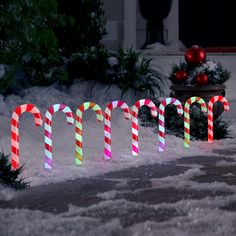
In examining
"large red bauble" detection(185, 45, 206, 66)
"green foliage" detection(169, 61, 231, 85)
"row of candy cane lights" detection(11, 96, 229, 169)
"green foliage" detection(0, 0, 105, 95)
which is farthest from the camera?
"large red bauble" detection(185, 45, 206, 66)

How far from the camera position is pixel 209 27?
27188 millimetres

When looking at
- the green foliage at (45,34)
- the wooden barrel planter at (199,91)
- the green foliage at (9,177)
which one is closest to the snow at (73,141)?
the green foliage at (9,177)

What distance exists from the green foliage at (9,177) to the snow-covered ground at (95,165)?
0.24 metres

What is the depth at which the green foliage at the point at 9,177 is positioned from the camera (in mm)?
9773

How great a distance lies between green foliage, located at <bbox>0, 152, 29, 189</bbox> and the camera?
9.77 m

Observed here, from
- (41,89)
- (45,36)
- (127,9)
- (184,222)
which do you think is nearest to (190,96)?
(45,36)

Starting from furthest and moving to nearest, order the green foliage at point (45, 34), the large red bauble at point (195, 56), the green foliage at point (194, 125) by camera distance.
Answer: the large red bauble at point (195, 56) < the green foliage at point (45, 34) < the green foliage at point (194, 125)

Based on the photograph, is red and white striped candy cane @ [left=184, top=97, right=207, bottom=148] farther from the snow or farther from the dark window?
the dark window

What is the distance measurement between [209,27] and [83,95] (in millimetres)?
10678

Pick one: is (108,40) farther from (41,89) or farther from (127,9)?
(41,89)

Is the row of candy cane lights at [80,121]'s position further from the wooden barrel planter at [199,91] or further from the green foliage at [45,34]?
the green foliage at [45,34]

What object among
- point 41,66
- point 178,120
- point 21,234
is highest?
point 41,66

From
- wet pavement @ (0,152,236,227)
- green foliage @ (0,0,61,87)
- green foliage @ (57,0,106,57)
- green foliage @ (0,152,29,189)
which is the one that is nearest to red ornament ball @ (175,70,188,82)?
green foliage @ (0,0,61,87)

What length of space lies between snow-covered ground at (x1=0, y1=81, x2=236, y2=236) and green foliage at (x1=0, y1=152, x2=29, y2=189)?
24 centimetres
